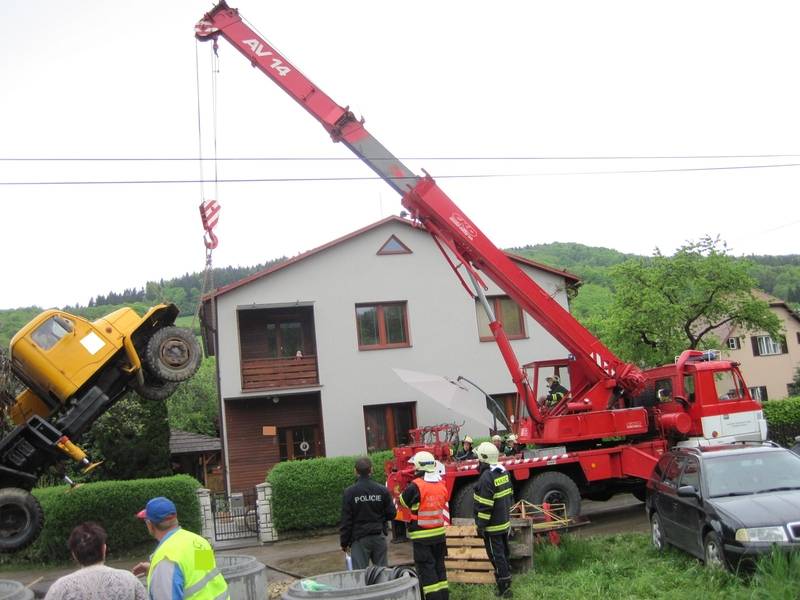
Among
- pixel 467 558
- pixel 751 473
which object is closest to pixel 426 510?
pixel 467 558

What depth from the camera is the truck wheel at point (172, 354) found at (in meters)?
11.2

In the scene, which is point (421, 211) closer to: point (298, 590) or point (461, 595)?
point (461, 595)

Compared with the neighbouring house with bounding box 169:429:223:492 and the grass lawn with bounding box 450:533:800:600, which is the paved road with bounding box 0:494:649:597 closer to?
the grass lawn with bounding box 450:533:800:600

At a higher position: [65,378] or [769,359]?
[65,378]

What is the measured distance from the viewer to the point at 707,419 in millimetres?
13453

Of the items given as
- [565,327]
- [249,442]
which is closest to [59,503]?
[249,442]

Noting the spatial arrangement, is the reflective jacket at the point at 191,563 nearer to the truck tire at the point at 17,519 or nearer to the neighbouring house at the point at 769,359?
the truck tire at the point at 17,519

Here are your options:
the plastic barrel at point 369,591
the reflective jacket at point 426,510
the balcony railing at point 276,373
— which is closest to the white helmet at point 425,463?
the reflective jacket at point 426,510

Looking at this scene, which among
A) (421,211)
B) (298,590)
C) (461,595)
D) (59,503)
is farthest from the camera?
(59,503)

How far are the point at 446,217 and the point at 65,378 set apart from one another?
22.9ft

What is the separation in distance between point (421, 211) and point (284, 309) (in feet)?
36.3

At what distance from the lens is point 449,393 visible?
70.6ft

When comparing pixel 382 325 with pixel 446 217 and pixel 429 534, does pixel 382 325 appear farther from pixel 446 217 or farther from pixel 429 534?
pixel 429 534

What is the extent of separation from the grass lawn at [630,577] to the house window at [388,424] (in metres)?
12.4
